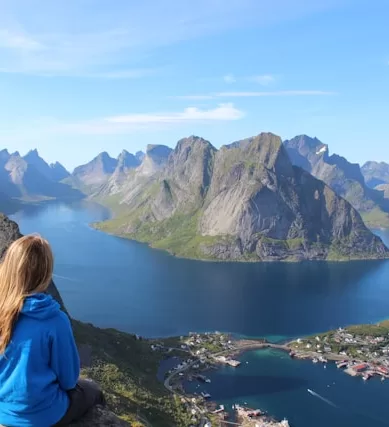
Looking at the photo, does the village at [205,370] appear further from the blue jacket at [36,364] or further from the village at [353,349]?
the blue jacket at [36,364]

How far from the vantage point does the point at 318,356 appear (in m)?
109

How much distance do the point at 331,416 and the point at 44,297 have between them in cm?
8450

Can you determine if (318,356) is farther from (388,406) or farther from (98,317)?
(98,317)

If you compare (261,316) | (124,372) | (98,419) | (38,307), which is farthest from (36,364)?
(261,316)

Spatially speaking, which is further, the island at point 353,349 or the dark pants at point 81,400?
the island at point 353,349

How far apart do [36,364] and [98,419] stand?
2414mm

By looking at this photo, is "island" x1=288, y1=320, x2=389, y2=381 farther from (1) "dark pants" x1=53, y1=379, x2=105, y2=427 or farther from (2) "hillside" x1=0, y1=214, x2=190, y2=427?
(1) "dark pants" x1=53, y1=379, x2=105, y2=427

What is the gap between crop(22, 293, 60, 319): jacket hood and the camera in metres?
6.98

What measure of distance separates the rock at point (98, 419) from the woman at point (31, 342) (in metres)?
1.14

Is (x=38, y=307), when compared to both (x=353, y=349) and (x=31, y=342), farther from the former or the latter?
(x=353, y=349)

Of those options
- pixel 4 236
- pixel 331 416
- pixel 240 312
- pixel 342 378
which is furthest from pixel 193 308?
pixel 4 236

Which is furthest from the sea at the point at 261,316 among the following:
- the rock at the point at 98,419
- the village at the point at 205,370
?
the rock at the point at 98,419

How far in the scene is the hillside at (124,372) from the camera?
2371 inches

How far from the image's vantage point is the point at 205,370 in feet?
324
